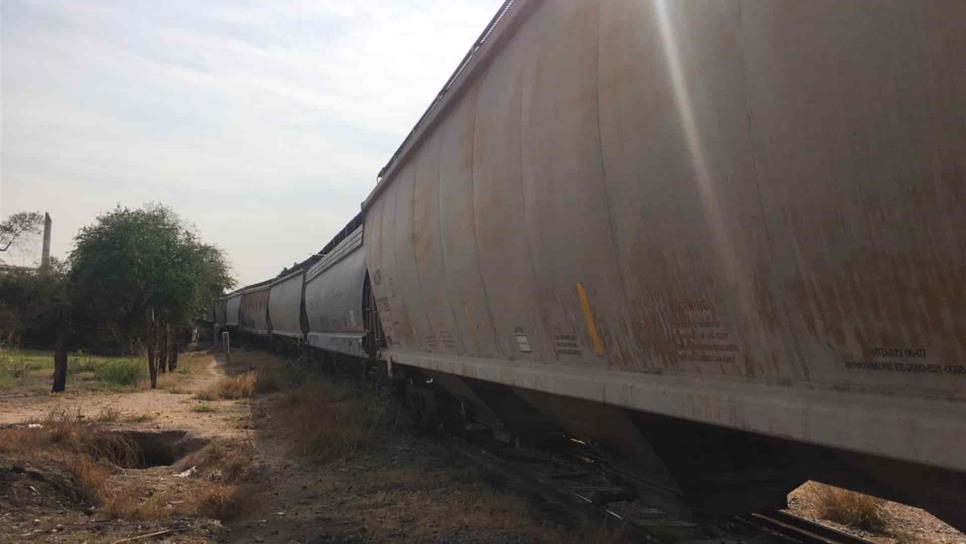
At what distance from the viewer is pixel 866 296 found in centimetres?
234

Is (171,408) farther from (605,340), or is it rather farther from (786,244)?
(786,244)

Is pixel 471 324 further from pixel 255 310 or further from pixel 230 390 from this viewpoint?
pixel 255 310

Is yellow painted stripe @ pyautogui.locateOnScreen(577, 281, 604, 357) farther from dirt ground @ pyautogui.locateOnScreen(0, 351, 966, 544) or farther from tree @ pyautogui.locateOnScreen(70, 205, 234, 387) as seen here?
tree @ pyautogui.locateOnScreen(70, 205, 234, 387)

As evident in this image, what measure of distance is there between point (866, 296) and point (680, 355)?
1135mm

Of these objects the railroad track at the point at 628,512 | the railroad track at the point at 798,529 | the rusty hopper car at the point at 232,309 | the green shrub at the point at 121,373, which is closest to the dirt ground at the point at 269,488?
the railroad track at the point at 628,512

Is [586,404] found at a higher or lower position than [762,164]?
lower

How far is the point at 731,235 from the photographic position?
2.87m

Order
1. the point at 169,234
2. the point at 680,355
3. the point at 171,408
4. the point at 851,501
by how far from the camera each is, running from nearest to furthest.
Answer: the point at 680,355 → the point at 851,501 → the point at 171,408 → the point at 169,234

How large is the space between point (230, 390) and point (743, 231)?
56.8 feet

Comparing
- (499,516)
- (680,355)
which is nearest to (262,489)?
(499,516)

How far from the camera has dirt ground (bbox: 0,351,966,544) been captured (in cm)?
651

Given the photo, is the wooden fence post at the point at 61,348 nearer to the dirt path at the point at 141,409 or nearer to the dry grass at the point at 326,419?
the dirt path at the point at 141,409

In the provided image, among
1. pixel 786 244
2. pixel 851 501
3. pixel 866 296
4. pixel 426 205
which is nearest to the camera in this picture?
pixel 866 296

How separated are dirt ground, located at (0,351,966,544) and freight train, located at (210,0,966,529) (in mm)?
1918
